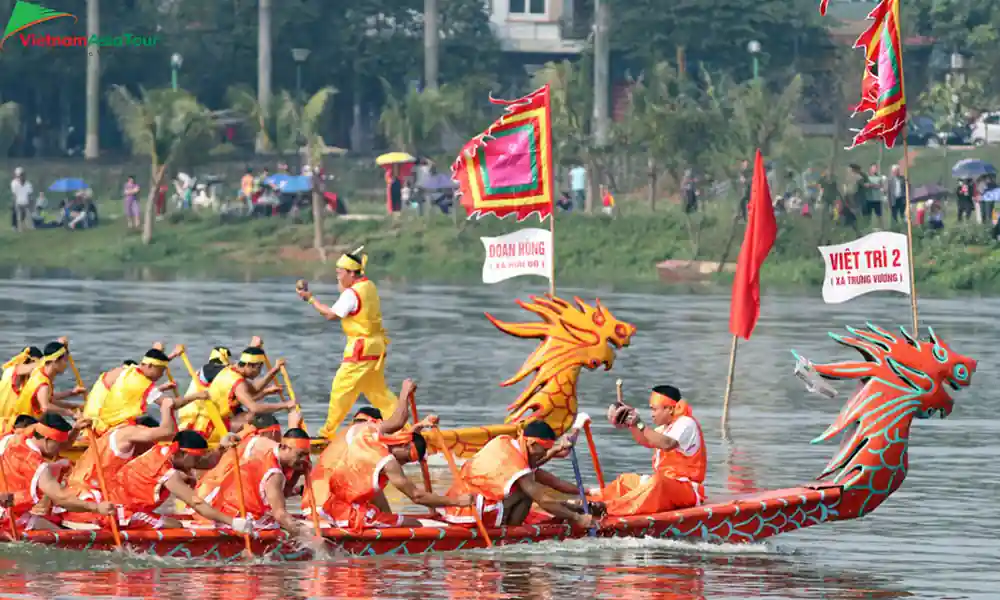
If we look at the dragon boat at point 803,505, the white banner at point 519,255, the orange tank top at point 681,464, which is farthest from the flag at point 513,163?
the orange tank top at point 681,464

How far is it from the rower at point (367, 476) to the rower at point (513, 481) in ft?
0.54

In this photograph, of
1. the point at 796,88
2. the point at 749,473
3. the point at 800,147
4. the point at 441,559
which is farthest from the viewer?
the point at 800,147

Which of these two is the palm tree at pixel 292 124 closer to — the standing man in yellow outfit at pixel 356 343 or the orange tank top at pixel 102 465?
the standing man in yellow outfit at pixel 356 343

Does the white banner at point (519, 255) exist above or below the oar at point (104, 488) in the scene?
above

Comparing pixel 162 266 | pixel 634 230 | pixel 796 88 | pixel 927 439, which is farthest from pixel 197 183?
pixel 927 439

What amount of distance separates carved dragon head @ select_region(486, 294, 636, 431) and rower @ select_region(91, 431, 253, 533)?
4.90m

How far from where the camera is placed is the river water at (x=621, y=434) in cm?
1706

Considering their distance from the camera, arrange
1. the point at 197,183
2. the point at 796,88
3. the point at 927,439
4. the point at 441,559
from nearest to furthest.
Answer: the point at 441,559 < the point at 927,439 < the point at 796,88 < the point at 197,183

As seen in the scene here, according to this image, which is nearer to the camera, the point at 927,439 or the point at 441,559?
the point at 441,559

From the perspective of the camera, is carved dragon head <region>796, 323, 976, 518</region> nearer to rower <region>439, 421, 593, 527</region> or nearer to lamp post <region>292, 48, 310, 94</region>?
rower <region>439, 421, 593, 527</region>

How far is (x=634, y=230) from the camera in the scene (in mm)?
56562

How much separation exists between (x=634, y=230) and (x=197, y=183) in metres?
12.6

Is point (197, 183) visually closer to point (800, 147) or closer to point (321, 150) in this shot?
point (321, 150)

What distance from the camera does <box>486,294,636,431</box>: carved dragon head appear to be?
72.4 feet
